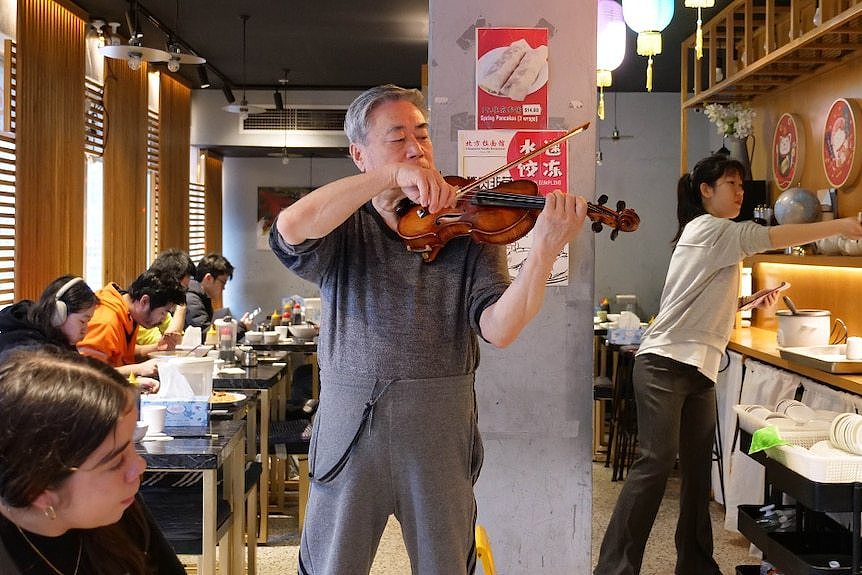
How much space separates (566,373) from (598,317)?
18.9 ft

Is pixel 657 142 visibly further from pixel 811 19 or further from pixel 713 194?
pixel 713 194

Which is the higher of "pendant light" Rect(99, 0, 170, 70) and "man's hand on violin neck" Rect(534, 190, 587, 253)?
"pendant light" Rect(99, 0, 170, 70)

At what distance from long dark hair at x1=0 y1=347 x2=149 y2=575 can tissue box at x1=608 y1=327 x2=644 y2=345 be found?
543 cm

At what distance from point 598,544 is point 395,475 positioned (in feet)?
9.68

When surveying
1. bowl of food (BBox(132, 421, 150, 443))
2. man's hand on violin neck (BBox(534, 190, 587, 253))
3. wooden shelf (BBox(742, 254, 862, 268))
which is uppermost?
man's hand on violin neck (BBox(534, 190, 587, 253))

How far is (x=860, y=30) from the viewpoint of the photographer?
455 cm

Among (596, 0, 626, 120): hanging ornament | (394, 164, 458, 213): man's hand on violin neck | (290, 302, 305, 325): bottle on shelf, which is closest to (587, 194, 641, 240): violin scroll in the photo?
(394, 164, 458, 213): man's hand on violin neck

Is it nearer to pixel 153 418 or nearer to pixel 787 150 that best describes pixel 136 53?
pixel 153 418

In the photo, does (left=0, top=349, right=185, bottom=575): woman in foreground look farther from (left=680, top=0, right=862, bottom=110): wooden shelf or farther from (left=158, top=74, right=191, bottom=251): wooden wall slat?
(left=158, top=74, right=191, bottom=251): wooden wall slat

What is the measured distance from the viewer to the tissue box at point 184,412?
3199mm

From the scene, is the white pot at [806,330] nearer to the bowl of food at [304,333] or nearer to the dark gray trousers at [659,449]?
the dark gray trousers at [659,449]

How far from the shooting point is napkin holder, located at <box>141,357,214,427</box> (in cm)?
320

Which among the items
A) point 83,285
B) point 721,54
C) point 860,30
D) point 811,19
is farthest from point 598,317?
point 83,285

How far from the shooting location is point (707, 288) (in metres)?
3.57
